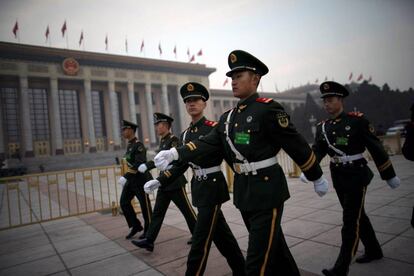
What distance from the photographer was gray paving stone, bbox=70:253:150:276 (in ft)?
12.5

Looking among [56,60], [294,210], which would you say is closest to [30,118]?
[56,60]

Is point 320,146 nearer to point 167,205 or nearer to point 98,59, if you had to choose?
point 167,205

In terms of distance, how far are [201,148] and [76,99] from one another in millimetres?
49521

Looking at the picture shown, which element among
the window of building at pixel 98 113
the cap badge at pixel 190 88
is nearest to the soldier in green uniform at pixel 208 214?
the cap badge at pixel 190 88

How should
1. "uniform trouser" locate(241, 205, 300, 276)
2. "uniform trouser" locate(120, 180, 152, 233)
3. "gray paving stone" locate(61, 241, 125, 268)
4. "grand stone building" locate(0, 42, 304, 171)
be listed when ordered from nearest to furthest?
1. "uniform trouser" locate(241, 205, 300, 276)
2. "gray paving stone" locate(61, 241, 125, 268)
3. "uniform trouser" locate(120, 180, 152, 233)
4. "grand stone building" locate(0, 42, 304, 171)

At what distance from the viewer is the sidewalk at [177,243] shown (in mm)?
3588

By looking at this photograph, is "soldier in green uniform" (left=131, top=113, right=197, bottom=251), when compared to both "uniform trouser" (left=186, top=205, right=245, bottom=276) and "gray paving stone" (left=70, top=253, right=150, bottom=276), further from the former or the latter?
"uniform trouser" (left=186, top=205, right=245, bottom=276)

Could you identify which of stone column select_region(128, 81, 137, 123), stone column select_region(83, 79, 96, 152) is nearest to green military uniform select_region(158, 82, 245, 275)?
stone column select_region(83, 79, 96, 152)

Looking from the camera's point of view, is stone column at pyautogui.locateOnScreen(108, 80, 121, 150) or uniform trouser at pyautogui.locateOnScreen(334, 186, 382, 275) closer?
uniform trouser at pyautogui.locateOnScreen(334, 186, 382, 275)

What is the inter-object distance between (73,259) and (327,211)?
15.4 feet

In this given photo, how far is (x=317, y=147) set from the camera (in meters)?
3.68

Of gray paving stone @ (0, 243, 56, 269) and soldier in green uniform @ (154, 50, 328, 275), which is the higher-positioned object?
soldier in green uniform @ (154, 50, 328, 275)

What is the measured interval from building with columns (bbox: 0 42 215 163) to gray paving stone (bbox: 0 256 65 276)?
A: 125 feet

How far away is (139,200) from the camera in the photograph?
17.6 feet
